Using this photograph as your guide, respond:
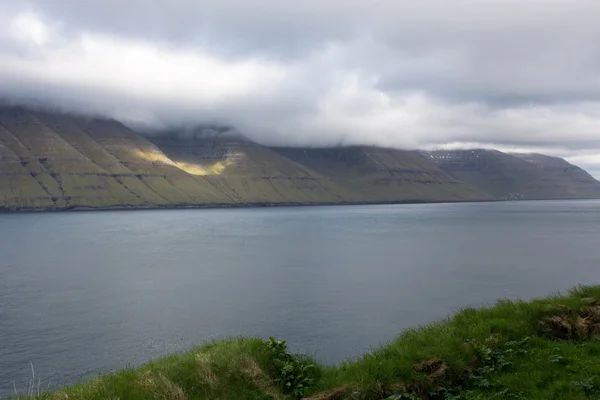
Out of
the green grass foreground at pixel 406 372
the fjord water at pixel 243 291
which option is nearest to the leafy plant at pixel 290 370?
the green grass foreground at pixel 406 372

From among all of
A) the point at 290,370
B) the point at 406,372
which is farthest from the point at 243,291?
the point at 406,372

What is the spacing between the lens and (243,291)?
58938mm

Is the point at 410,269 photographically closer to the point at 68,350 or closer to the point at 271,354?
the point at 68,350

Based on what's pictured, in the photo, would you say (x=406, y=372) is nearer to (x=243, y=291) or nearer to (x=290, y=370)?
(x=290, y=370)

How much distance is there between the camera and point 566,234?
12638cm

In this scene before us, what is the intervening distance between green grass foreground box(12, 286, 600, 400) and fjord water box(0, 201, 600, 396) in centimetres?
1802

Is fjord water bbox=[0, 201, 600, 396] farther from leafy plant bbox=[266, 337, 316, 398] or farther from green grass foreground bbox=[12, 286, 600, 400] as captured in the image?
leafy plant bbox=[266, 337, 316, 398]

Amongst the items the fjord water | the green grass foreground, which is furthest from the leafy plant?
the fjord water

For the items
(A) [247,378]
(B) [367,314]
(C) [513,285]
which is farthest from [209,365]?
(C) [513,285]

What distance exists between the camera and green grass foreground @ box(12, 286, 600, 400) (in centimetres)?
1141

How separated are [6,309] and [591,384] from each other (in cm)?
5591

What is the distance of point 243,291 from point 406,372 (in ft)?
157

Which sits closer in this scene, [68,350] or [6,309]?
[68,350]

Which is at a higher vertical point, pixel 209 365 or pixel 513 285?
pixel 209 365
